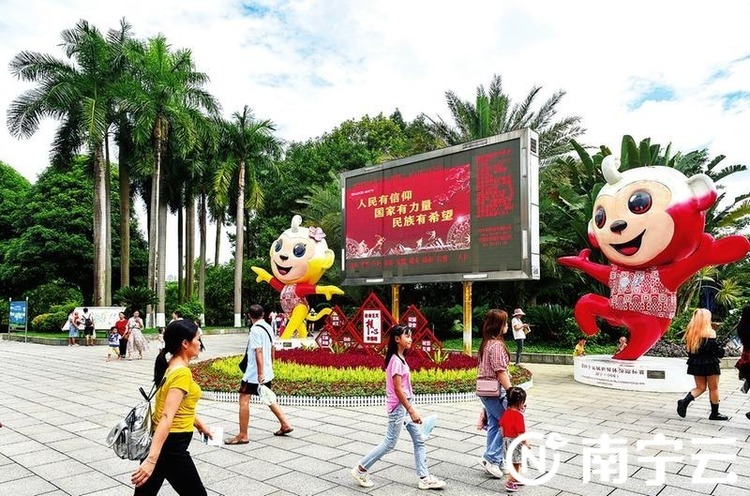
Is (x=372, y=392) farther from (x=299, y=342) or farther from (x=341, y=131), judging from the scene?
(x=341, y=131)

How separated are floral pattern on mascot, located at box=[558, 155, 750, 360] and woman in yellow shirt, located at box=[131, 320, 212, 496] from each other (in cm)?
917

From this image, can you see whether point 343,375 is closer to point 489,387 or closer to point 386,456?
point 386,456

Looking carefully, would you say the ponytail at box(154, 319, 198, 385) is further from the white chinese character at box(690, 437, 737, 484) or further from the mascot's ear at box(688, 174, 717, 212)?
the mascot's ear at box(688, 174, 717, 212)

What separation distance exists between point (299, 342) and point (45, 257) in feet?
69.6

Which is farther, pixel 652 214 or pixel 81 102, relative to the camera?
pixel 81 102

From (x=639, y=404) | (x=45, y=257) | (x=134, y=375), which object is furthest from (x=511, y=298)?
(x=45, y=257)

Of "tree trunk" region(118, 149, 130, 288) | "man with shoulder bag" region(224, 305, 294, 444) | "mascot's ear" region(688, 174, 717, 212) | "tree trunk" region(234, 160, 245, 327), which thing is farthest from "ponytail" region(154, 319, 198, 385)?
"tree trunk" region(234, 160, 245, 327)

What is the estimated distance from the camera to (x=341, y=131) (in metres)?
37.8

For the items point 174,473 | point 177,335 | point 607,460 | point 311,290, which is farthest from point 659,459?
point 311,290

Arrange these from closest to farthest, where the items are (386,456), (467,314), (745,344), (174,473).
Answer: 1. (174,473)
2. (386,456)
3. (745,344)
4. (467,314)

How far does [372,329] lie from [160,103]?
17.1m

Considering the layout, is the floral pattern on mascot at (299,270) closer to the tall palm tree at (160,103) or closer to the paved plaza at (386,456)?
the paved plaza at (386,456)

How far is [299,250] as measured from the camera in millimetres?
17188

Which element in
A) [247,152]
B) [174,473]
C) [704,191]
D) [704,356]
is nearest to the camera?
[174,473]
